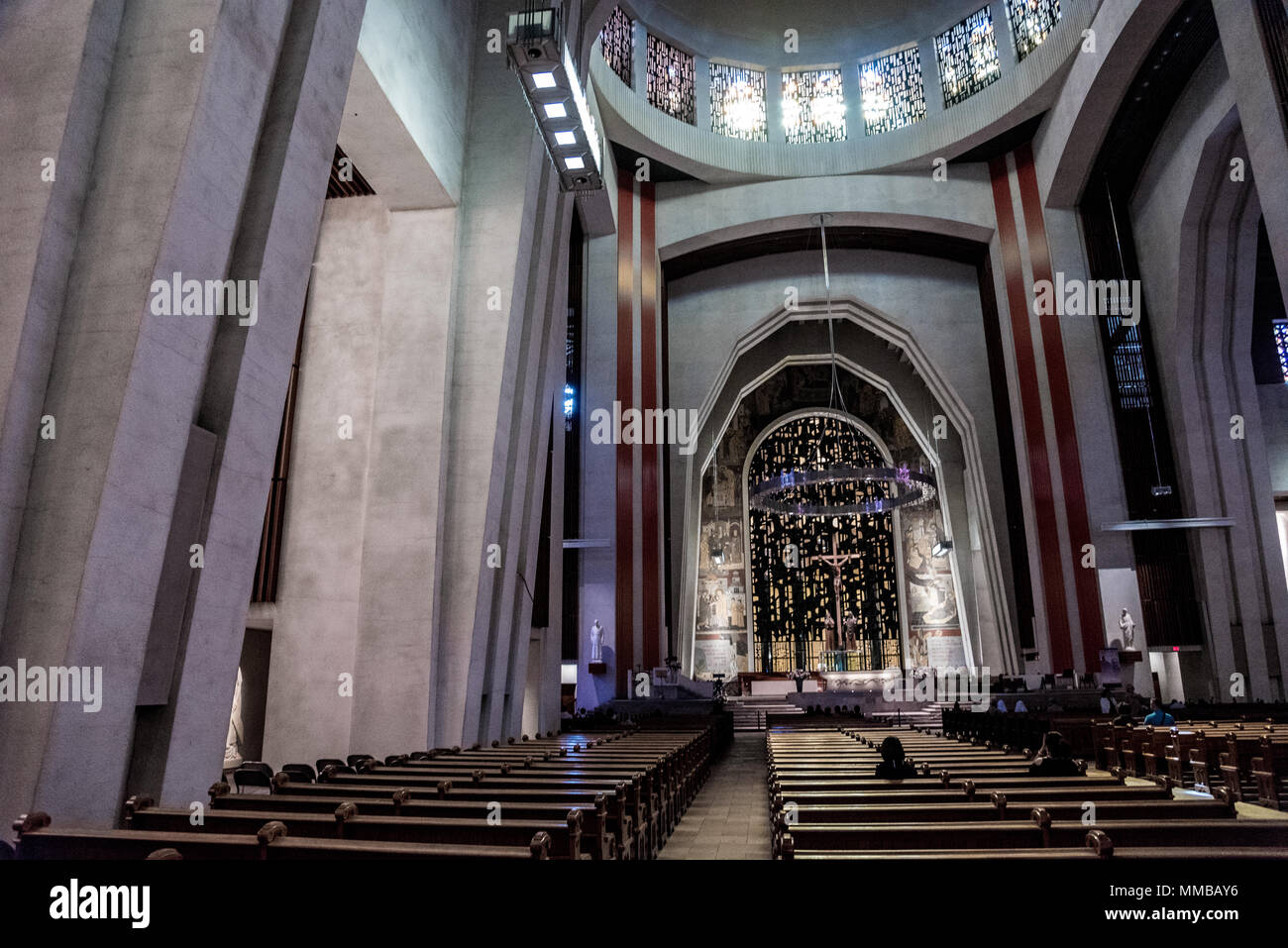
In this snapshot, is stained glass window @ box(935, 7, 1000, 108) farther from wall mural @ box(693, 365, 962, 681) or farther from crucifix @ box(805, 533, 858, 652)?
crucifix @ box(805, 533, 858, 652)

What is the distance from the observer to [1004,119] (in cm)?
1775

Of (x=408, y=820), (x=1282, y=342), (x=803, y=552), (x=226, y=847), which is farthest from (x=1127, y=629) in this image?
(x=226, y=847)

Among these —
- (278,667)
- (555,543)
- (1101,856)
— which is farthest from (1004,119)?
(1101,856)

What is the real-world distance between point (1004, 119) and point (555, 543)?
13918mm

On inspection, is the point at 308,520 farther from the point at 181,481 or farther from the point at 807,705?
the point at 807,705

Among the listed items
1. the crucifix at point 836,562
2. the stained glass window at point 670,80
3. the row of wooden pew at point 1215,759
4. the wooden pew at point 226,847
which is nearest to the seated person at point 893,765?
the row of wooden pew at point 1215,759

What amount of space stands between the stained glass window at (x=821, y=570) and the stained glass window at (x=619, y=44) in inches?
528

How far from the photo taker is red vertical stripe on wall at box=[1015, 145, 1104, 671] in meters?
16.3

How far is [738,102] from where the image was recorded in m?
20.4

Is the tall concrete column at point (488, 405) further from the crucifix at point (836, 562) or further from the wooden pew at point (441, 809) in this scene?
the crucifix at point (836, 562)

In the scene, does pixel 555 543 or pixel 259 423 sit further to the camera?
pixel 555 543

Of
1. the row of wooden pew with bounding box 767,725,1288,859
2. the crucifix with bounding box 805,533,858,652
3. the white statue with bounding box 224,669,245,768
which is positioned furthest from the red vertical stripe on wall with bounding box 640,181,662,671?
the row of wooden pew with bounding box 767,725,1288,859

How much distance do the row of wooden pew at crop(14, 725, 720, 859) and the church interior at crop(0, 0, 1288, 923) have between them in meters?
0.03

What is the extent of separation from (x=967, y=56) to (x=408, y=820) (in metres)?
21.3
